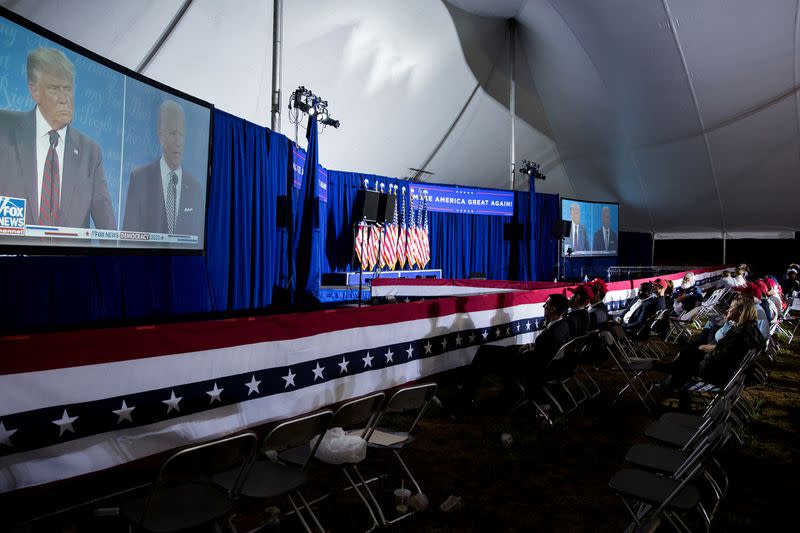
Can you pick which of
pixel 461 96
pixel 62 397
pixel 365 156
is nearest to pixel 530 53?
pixel 461 96

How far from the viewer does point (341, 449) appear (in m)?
2.62

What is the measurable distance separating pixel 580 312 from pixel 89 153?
13.8ft

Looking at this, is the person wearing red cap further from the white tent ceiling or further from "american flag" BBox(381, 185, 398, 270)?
"american flag" BBox(381, 185, 398, 270)

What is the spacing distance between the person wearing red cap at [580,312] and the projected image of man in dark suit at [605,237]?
12985mm

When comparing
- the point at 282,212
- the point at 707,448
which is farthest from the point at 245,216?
the point at 707,448

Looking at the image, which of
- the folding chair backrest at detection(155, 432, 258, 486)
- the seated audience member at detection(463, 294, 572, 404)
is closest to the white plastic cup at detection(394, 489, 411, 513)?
the folding chair backrest at detection(155, 432, 258, 486)

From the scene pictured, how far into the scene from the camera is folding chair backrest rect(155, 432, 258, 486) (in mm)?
1870

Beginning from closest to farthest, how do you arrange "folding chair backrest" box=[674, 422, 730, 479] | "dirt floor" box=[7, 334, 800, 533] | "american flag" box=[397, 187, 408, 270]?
"folding chair backrest" box=[674, 422, 730, 479], "dirt floor" box=[7, 334, 800, 533], "american flag" box=[397, 187, 408, 270]

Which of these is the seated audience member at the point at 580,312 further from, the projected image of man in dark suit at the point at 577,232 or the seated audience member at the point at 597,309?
the projected image of man in dark suit at the point at 577,232

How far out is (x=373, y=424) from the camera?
9.07 ft

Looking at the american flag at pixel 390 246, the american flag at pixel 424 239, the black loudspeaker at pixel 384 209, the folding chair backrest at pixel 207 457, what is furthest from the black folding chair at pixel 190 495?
the american flag at pixel 424 239

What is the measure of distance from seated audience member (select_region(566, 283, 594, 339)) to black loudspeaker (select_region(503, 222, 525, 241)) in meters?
10.3

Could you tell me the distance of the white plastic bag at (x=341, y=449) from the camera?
2.61m

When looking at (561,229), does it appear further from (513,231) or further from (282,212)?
(282,212)
